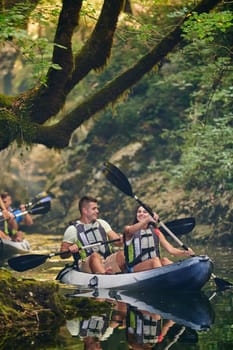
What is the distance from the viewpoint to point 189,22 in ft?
33.5

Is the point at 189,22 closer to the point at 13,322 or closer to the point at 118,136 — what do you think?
the point at 13,322

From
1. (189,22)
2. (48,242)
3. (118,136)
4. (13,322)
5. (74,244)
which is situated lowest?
(48,242)

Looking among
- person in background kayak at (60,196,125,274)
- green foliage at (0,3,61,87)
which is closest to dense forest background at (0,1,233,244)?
person in background kayak at (60,196,125,274)

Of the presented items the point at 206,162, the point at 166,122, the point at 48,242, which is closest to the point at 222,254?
the point at 206,162

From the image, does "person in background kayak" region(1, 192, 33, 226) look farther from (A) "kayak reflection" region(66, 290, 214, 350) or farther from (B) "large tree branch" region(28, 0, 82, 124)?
(A) "kayak reflection" region(66, 290, 214, 350)

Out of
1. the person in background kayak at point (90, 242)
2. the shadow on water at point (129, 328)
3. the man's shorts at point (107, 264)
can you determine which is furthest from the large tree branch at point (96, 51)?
the shadow on water at point (129, 328)

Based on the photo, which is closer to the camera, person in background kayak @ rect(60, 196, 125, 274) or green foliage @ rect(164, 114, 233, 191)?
person in background kayak @ rect(60, 196, 125, 274)

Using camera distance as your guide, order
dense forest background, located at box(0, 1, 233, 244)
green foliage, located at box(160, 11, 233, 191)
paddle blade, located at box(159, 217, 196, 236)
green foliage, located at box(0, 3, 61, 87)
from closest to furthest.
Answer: green foliage, located at box(0, 3, 61, 87) → paddle blade, located at box(159, 217, 196, 236) → green foliage, located at box(160, 11, 233, 191) → dense forest background, located at box(0, 1, 233, 244)

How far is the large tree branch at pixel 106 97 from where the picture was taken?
11.7 meters

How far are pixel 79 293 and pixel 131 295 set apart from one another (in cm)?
81

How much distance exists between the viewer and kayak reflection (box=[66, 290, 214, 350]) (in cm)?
706

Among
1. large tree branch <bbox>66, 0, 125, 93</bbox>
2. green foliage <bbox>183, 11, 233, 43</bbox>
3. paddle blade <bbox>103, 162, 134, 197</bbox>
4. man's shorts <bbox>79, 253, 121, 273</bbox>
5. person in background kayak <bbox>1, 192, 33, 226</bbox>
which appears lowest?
person in background kayak <bbox>1, 192, 33, 226</bbox>

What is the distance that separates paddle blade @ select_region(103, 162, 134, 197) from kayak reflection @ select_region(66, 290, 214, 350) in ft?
7.61

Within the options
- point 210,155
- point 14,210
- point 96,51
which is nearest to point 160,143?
point 14,210
